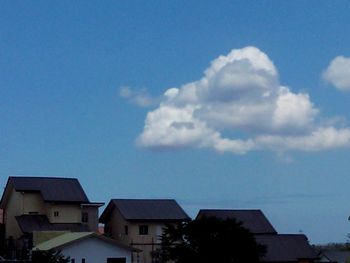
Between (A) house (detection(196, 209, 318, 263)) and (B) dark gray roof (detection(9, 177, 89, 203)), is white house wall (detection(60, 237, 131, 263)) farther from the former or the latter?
(B) dark gray roof (detection(9, 177, 89, 203))

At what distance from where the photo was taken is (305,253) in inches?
2645

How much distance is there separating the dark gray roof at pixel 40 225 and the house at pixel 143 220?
329 cm

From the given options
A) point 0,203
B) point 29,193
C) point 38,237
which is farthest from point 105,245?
point 0,203

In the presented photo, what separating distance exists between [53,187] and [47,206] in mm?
1810

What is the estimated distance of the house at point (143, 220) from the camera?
6812cm

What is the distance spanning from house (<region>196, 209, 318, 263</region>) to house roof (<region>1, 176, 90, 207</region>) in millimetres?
10756

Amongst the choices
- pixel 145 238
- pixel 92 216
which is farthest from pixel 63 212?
pixel 145 238

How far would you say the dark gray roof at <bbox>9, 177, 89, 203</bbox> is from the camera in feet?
222

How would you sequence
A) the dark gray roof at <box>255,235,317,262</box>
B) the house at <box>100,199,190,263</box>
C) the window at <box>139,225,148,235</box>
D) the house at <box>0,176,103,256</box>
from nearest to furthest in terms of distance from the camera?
the dark gray roof at <box>255,235,317,262</box> < the house at <box>0,176,103,256</box> < the house at <box>100,199,190,263</box> < the window at <box>139,225,148,235</box>

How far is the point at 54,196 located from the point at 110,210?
21.0 ft

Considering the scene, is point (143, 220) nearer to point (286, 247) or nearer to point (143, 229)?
point (143, 229)

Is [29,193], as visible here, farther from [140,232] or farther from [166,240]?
[166,240]

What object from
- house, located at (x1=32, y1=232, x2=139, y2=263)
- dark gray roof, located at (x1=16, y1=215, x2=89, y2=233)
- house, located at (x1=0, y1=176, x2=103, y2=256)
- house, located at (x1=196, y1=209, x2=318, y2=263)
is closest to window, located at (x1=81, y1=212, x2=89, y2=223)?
house, located at (x1=0, y1=176, x2=103, y2=256)

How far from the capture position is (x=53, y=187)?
227 feet
